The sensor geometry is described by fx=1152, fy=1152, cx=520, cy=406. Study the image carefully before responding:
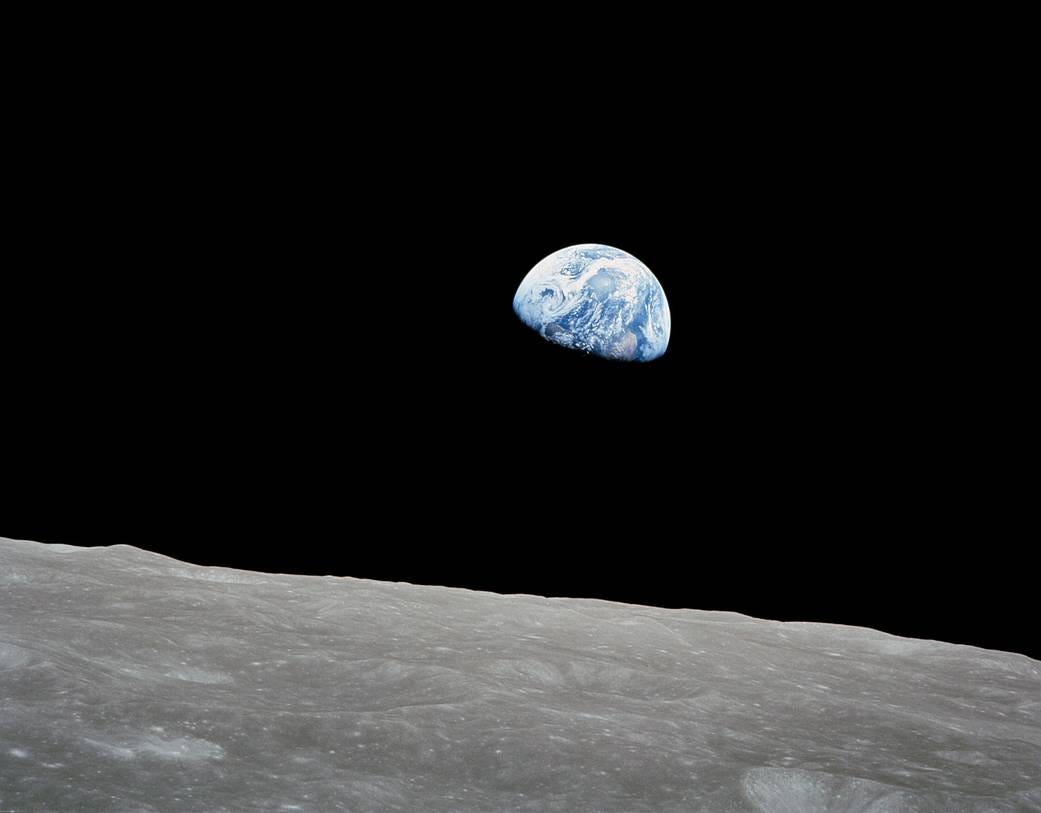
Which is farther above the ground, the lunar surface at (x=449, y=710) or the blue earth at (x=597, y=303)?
the blue earth at (x=597, y=303)

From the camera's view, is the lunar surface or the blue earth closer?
the lunar surface

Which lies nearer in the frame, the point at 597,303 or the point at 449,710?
the point at 449,710

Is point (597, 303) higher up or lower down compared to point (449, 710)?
higher up

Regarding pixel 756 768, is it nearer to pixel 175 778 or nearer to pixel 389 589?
pixel 175 778

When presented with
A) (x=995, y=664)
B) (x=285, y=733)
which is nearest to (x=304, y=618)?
(x=285, y=733)

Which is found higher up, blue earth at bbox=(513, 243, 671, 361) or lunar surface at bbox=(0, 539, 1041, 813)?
blue earth at bbox=(513, 243, 671, 361)
